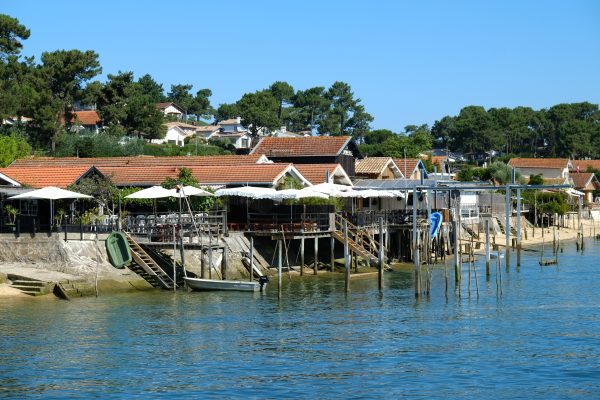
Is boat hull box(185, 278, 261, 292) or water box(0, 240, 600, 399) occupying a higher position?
boat hull box(185, 278, 261, 292)

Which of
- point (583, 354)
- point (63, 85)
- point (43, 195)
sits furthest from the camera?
point (63, 85)

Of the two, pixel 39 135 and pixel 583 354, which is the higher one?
pixel 39 135

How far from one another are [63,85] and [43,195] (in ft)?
A: 143

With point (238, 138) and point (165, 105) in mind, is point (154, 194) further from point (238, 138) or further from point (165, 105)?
point (165, 105)

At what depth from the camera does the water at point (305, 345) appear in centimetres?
2684

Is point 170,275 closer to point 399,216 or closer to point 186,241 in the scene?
point 186,241

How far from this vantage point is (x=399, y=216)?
57594mm

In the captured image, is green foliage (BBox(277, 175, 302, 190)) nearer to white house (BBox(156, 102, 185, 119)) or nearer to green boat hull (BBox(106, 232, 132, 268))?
green boat hull (BBox(106, 232, 132, 268))

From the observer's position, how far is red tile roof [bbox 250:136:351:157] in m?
70.4

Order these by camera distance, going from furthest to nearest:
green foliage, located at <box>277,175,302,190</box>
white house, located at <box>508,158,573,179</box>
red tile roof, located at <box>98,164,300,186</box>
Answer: white house, located at <box>508,158,573,179</box> < green foliage, located at <box>277,175,302,190</box> < red tile roof, located at <box>98,164,300,186</box>

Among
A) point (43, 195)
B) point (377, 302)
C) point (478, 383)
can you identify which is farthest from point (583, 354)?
point (43, 195)

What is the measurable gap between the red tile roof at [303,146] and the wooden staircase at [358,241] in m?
18.2

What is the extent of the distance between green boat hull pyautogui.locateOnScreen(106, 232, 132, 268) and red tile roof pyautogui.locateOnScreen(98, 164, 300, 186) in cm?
1074

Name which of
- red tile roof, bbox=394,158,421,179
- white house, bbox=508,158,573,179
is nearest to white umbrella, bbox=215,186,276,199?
red tile roof, bbox=394,158,421,179
